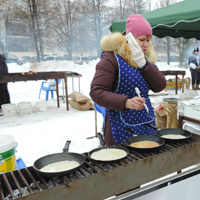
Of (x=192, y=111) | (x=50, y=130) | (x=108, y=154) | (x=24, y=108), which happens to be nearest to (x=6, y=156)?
(x=108, y=154)

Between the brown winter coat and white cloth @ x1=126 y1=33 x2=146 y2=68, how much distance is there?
31 mm

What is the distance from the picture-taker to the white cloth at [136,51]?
125cm

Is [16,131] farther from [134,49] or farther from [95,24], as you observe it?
[95,24]

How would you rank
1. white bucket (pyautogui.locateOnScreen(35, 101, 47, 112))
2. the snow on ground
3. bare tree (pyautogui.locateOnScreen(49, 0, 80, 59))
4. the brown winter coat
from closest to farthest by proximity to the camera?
the brown winter coat < the snow on ground < white bucket (pyautogui.locateOnScreen(35, 101, 47, 112)) < bare tree (pyautogui.locateOnScreen(49, 0, 80, 59))

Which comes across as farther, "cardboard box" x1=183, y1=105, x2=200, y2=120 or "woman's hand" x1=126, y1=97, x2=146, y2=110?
"cardboard box" x1=183, y1=105, x2=200, y2=120

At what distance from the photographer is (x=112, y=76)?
1.26m

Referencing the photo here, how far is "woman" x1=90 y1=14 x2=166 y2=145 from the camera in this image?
1.22 m

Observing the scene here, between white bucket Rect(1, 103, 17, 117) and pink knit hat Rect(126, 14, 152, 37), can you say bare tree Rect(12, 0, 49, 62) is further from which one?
pink knit hat Rect(126, 14, 152, 37)

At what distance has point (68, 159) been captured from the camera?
97 centimetres

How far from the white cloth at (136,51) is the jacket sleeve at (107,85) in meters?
0.13

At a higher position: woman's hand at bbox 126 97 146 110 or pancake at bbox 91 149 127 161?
woman's hand at bbox 126 97 146 110

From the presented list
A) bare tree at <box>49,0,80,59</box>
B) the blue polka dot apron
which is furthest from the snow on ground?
bare tree at <box>49,0,80,59</box>

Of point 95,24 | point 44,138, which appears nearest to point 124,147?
point 44,138

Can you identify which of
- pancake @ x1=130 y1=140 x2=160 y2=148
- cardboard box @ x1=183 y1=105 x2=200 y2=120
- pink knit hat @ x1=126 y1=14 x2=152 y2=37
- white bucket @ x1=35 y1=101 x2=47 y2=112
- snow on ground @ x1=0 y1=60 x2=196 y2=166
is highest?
pink knit hat @ x1=126 y1=14 x2=152 y2=37
